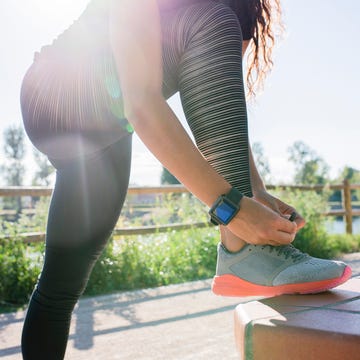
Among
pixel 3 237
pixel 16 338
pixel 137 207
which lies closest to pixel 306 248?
pixel 137 207

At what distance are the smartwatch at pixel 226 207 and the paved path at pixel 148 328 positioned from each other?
3.36 ft

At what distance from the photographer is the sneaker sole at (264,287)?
1090 mm

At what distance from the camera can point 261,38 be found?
148 cm

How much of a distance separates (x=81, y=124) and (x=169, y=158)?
367mm

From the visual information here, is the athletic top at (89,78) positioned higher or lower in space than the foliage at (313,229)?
higher

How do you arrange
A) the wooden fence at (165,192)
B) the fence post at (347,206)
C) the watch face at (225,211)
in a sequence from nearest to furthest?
the watch face at (225,211) < the wooden fence at (165,192) < the fence post at (347,206)

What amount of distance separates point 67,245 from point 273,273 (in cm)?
51

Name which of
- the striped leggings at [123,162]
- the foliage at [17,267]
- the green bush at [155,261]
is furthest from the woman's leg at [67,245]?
the green bush at [155,261]

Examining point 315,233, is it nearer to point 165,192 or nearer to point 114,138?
point 165,192

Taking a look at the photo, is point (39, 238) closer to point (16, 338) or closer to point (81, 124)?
point (16, 338)

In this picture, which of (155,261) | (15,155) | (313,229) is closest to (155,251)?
(155,261)

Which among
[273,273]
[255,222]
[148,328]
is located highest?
[255,222]

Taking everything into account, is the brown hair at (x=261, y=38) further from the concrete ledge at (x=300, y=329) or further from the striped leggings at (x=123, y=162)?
the concrete ledge at (x=300, y=329)

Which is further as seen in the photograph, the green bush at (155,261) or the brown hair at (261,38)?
the green bush at (155,261)
